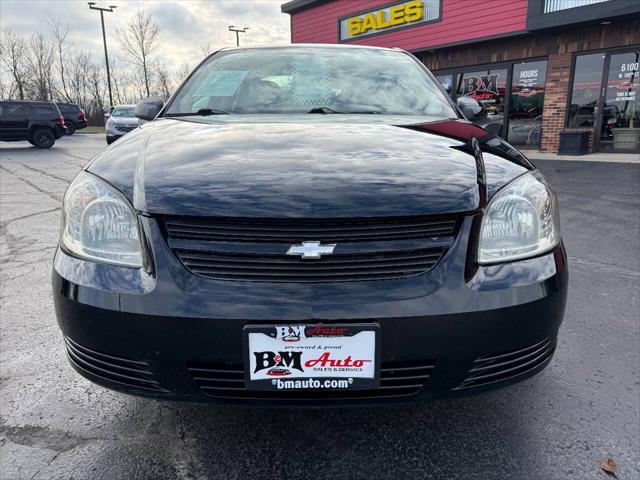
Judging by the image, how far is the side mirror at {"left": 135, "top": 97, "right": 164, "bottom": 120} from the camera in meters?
2.74

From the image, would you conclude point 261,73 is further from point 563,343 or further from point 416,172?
point 563,343

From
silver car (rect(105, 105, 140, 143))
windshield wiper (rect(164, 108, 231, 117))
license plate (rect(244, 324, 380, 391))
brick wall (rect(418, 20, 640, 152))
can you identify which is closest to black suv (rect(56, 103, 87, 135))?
silver car (rect(105, 105, 140, 143))

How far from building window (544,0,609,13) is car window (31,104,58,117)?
15.6 meters

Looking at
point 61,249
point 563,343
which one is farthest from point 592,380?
point 61,249

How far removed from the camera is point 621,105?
1091 centimetres

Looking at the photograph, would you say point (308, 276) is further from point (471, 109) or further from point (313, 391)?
point (471, 109)

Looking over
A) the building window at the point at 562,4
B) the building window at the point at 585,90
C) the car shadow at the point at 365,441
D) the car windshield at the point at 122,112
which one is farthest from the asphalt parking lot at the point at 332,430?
the car windshield at the point at 122,112

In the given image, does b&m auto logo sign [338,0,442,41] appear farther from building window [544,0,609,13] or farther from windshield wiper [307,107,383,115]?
windshield wiper [307,107,383,115]

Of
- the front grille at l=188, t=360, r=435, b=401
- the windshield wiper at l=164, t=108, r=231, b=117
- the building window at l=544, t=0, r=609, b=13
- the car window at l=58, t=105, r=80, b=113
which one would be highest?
the building window at l=544, t=0, r=609, b=13

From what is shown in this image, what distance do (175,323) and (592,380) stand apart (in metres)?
1.75

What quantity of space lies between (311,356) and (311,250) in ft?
0.91

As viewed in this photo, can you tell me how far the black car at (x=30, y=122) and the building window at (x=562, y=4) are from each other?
15527mm

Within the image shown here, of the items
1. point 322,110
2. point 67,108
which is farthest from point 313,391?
point 67,108

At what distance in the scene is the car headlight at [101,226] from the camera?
4.55 feet
